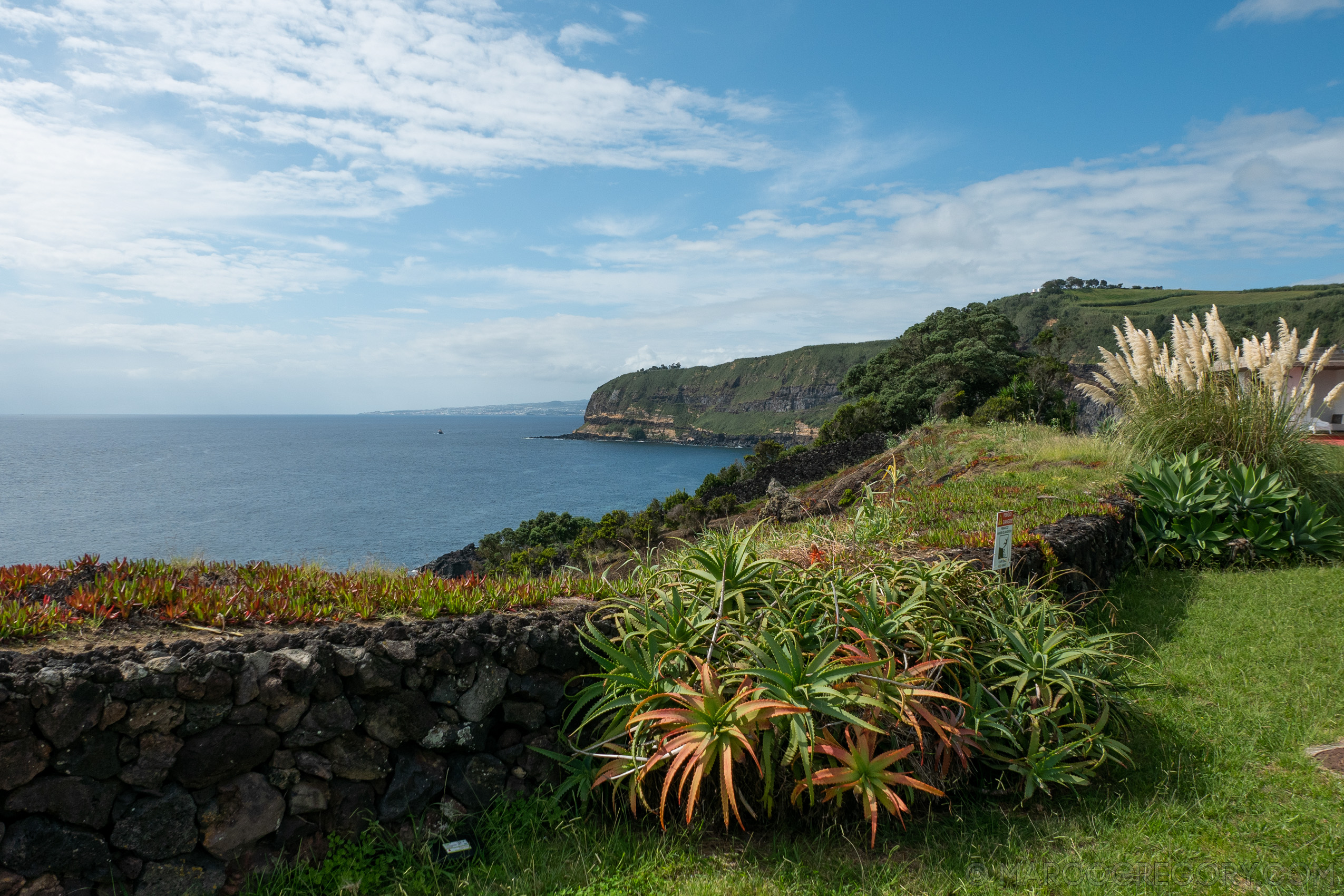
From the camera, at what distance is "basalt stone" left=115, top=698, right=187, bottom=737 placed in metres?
2.88

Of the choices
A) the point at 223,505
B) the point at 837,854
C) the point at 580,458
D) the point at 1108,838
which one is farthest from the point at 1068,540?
the point at 580,458

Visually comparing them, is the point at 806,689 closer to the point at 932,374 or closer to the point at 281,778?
the point at 281,778

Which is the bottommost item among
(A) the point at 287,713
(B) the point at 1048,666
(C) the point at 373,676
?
(B) the point at 1048,666

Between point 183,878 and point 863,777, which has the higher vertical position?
point 863,777

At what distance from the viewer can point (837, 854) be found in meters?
3.15

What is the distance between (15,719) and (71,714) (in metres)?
0.16

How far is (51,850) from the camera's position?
271 cm

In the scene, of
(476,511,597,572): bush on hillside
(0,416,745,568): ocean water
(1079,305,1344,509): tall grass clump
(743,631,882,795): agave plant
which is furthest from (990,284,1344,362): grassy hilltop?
(743,631,882,795): agave plant

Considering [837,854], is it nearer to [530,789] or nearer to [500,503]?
[530,789]

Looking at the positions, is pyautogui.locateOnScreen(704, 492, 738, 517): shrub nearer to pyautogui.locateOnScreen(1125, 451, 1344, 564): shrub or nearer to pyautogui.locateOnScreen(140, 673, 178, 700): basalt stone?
pyautogui.locateOnScreen(1125, 451, 1344, 564): shrub

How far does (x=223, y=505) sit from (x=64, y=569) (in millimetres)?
46118

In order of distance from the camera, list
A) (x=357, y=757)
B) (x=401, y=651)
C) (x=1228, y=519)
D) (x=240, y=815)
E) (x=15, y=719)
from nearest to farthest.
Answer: (x=15, y=719), (x=240, y=815), (x=357, y=757), (x=401, y=651), (x=1228, y=519)

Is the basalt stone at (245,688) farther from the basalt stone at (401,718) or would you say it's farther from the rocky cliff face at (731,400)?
the rocky cliff face at (731,400)

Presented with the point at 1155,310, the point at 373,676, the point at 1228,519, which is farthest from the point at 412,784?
the point at 1155,310
